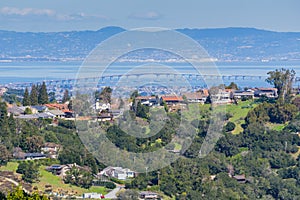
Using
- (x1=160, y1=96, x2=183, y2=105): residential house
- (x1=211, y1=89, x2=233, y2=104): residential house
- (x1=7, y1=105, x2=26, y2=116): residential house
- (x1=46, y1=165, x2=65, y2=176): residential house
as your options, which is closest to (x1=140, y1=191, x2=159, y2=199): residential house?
(x1=46, y1=165, x2=65, y2=176): residential house

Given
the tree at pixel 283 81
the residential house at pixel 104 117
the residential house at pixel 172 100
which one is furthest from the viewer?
the tree at pixel 283 81

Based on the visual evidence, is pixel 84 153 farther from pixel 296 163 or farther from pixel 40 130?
pixel 296 163

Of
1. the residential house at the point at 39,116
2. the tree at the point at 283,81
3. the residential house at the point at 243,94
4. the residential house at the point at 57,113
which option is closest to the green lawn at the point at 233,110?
the residential house at the point at 243,94

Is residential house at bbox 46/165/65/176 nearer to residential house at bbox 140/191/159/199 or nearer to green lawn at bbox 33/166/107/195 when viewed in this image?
green lawn at bbox 33/166/107/195

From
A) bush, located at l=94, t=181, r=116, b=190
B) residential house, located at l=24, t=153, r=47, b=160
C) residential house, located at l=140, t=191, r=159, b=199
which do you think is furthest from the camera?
residential house, located at l=24, t=153, r=47, b=160

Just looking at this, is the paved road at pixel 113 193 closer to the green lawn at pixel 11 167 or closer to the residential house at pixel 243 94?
the green lawn at pixel 11 167

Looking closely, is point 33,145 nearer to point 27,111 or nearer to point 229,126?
point 27,111

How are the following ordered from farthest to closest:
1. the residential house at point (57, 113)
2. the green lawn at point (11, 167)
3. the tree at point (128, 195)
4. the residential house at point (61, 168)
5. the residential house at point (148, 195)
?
the residential house at point (57, 113), the residential house at point (61, 168), the green lawn at point (11, 167), the residential house at point (148, 195), the tree at point (128, 195)

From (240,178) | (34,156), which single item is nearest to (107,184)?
(34,156)

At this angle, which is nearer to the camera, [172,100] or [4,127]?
[4,127]
